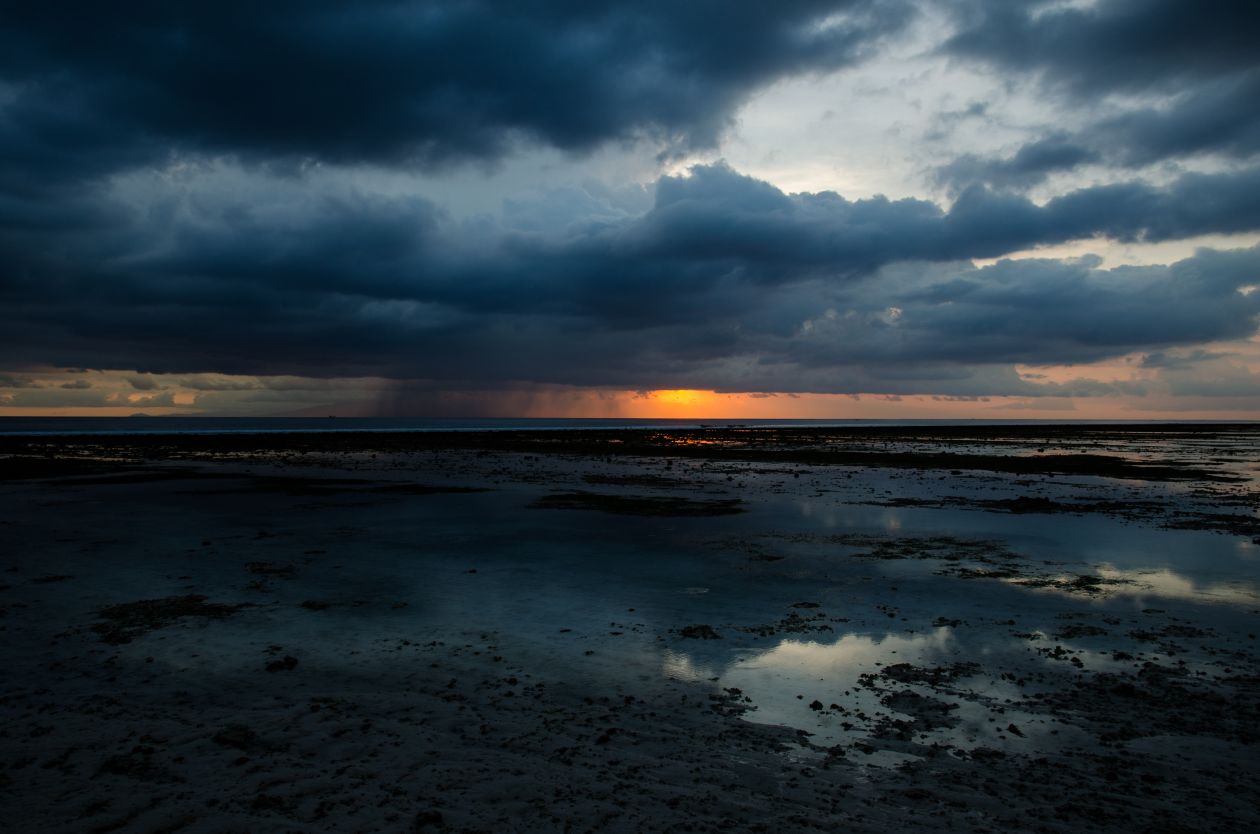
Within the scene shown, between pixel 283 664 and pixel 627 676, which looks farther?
pixel 283 664

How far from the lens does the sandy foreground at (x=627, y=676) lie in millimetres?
6562

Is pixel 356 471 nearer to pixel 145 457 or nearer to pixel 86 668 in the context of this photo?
pixel 145 457

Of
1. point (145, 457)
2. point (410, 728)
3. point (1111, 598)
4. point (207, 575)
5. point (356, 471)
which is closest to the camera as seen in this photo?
point (410, 728)

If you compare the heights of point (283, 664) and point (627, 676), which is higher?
point (283, 664)

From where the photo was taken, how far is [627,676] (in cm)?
984

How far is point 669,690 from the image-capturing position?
367 inches

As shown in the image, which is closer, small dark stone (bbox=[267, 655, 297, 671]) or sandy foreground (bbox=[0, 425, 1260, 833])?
sandy foreground (bbox=[0, 425, 1260, 833])

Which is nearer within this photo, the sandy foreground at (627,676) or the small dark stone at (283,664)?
the sandy foreground at (627,676)

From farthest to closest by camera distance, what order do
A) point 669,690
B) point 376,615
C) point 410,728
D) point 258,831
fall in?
point 376,615 → point 669,690 → point 410,728 → point 258,831

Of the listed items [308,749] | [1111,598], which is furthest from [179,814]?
[1111,598]

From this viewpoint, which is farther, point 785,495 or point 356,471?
point 356,471

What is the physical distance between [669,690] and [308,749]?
14.3 ft

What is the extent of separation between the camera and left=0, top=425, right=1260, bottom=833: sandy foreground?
6.56 meters

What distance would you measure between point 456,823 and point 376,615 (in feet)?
24.1
